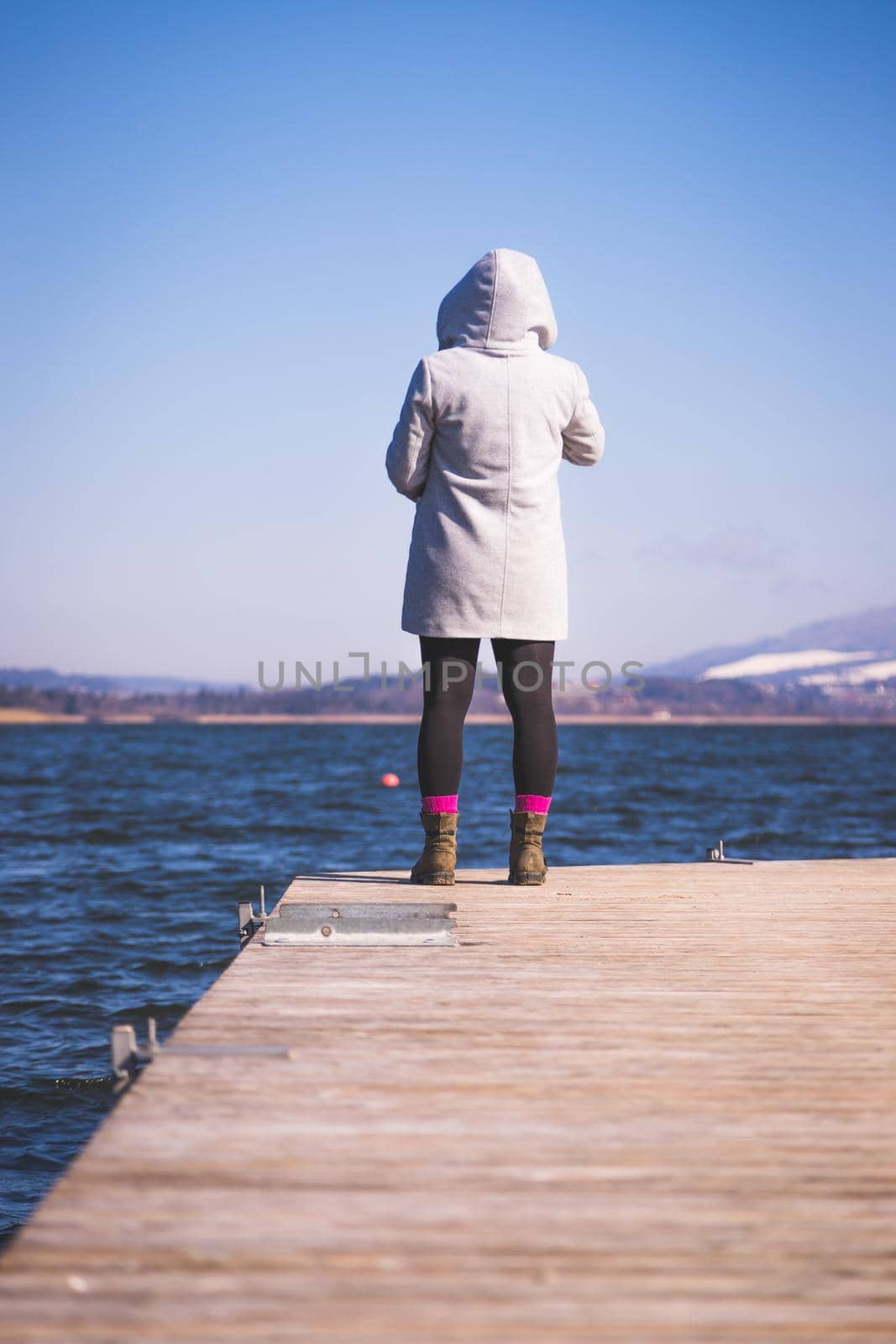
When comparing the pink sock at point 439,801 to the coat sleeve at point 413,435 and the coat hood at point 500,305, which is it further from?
the coat hood at point 500,305

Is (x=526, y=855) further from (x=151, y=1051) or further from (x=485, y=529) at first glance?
(x=151, y=1051)

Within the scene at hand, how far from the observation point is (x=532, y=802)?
4473mm

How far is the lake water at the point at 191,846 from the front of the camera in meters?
7.54

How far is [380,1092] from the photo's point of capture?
2.13m

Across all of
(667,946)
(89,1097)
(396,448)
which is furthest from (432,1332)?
(89,1097)

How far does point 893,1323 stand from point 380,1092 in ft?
3.16

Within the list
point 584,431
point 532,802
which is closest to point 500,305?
point 584,431

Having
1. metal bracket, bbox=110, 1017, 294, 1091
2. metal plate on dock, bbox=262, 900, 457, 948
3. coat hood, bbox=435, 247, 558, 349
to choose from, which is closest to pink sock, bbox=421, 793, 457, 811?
metal plate on dock, bbox=262, 900, 457, 948

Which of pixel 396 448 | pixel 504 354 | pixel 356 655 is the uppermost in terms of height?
pixel 504 354

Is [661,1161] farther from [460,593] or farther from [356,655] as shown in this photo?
[356,655]

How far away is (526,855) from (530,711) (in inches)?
24.1

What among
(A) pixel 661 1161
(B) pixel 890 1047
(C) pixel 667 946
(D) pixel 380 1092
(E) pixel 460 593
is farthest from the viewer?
(E) pixel 460 593

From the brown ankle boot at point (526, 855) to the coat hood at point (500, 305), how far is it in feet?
5.79

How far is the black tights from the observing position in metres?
4.44
